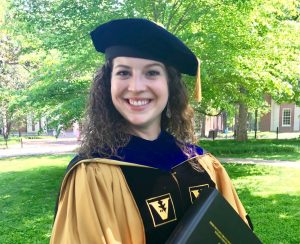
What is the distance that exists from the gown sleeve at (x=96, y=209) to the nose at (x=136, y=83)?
333mm

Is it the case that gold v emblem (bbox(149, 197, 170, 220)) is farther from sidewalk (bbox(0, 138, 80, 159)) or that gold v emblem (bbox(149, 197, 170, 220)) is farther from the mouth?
sidewalk (bbox(0, 138, 80, 159))

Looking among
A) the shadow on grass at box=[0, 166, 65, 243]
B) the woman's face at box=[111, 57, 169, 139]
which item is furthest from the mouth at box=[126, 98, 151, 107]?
the shadow on grass at box=[0, 166, 65, 243]

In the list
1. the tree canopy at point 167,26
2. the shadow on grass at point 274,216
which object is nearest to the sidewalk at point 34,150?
the tree canopy at point 167,26

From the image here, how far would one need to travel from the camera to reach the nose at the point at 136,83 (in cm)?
164

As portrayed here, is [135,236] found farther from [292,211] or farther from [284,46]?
[284,46]

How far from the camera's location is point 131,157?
168cm

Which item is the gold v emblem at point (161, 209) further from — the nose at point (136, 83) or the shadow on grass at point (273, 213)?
the shadow on grass at point (273, 213)

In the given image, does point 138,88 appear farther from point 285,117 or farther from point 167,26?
point 285,117

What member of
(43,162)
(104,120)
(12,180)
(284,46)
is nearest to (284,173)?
(284,46)

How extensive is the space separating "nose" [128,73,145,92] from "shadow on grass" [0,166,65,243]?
408 cm

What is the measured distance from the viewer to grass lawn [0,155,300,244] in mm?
5355

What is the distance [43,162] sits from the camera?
544 inches

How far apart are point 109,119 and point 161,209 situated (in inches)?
18.4

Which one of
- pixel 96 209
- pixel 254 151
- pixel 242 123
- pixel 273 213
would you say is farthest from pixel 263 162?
pixel 96 209
